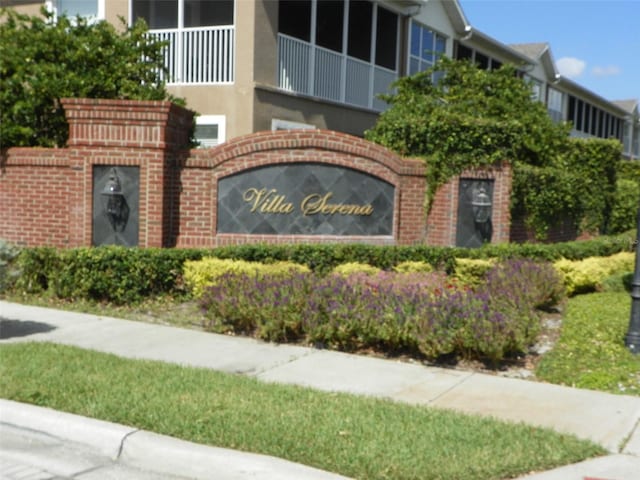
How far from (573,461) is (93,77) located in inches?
379

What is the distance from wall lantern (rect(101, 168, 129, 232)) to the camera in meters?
10.8

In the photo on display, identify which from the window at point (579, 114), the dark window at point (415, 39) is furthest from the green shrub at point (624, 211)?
the window at point (579, 114)

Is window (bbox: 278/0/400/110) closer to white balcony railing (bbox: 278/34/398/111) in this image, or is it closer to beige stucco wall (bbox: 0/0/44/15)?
white balcony railing (bbox: 278/34/398/111)

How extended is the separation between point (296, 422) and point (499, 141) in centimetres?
828

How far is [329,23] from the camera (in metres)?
19.8

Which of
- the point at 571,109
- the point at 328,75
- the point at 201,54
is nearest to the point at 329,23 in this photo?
the point at 328,75

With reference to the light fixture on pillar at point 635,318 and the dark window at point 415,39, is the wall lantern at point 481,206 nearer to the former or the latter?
the light fixture on pillar at point 635,318

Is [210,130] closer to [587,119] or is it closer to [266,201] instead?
[266,201]

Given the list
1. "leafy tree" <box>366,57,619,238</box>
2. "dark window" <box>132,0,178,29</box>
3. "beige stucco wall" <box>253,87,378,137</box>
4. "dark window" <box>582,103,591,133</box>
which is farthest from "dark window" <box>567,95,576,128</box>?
"dark window" <box>132,0,178,29</box>

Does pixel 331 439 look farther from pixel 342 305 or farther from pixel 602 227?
pixel 602 227

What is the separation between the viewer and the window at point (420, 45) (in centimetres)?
2223

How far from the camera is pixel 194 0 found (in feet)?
59.6

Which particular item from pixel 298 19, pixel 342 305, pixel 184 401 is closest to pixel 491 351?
pixel 342 305

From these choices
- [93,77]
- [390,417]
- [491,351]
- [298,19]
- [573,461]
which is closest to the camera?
[573,461]
